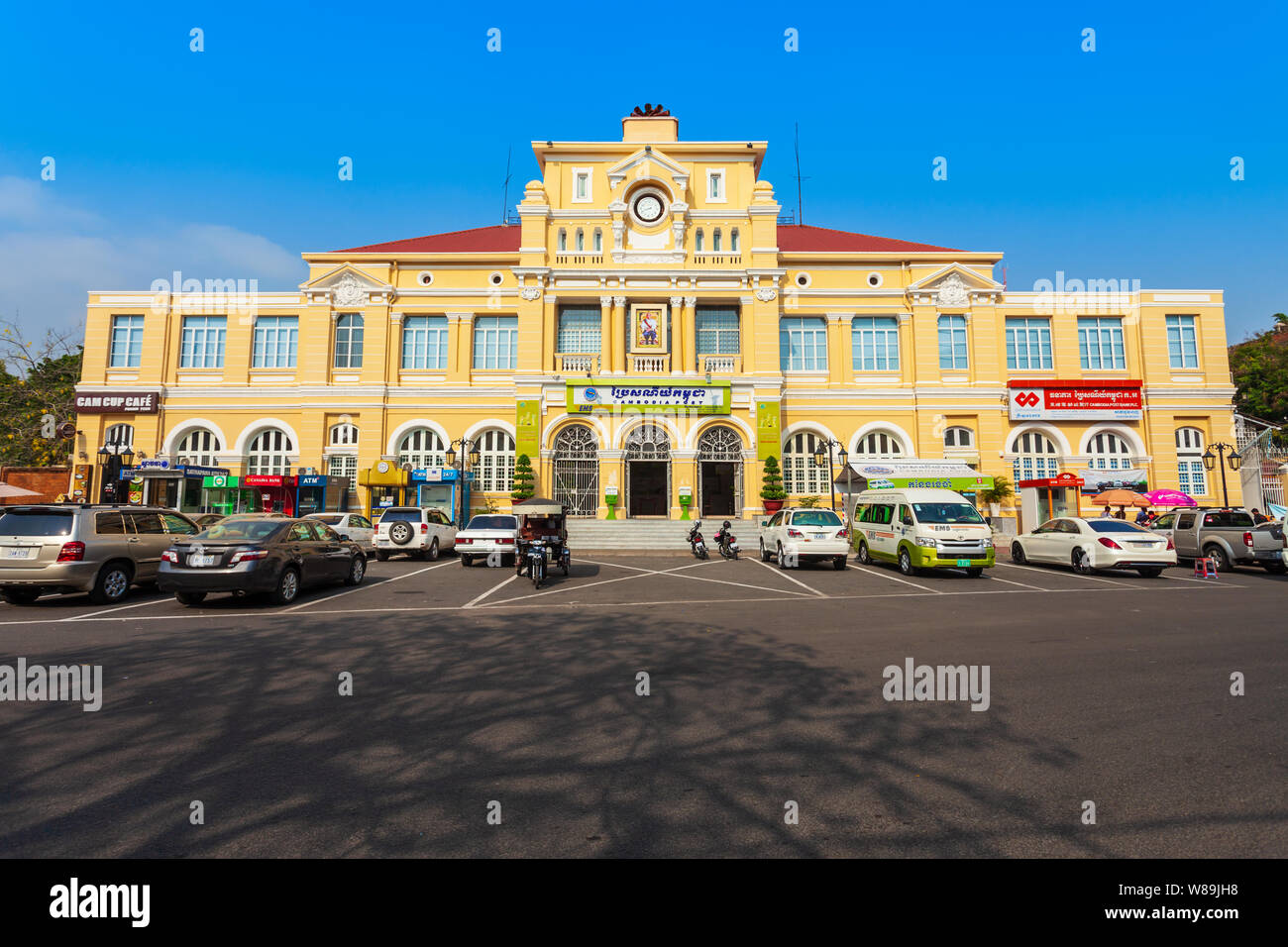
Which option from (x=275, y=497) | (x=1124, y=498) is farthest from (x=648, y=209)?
(x=1124, y=498)

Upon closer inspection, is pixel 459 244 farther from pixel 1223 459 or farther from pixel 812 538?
pixel 1223 459

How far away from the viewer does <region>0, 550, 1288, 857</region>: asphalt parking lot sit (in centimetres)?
322

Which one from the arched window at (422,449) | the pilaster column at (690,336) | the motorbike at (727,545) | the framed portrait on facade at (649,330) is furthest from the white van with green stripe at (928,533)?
the arched window at (422,449)

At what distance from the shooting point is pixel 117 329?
33312 millimetres

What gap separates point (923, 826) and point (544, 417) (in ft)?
93.7

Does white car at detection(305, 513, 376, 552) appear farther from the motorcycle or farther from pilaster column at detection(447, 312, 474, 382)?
pilaster column at detection(447, 312, 474, 382)

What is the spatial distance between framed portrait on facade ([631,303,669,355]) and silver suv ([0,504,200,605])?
23.1m

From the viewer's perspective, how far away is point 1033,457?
31953mm

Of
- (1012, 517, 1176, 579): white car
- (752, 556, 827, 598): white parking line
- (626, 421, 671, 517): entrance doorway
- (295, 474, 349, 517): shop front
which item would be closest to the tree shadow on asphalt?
(752, 556, 827, 598): white parking line

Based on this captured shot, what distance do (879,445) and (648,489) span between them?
11.6 metres

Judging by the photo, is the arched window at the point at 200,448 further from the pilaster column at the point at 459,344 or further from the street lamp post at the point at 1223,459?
the street lamp post at the point at 1223,459

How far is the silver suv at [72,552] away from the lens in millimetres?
10422

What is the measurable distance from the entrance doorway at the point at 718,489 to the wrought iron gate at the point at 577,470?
5.85 meters
